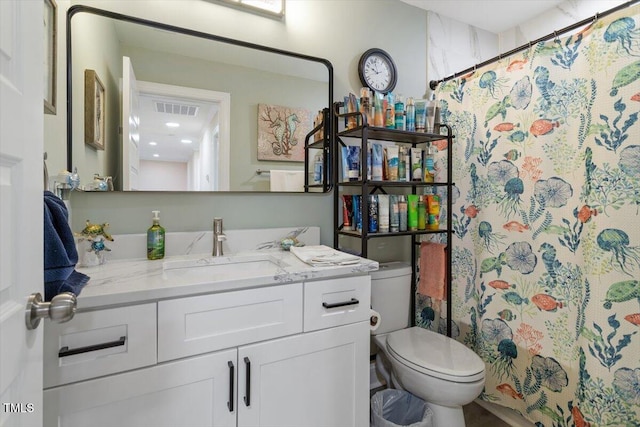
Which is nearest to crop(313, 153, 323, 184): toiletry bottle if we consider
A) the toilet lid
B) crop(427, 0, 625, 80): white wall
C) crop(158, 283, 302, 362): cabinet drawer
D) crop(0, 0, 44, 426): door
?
crop(158, 283, 302, 362): cabinet drawer

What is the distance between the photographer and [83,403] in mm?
862

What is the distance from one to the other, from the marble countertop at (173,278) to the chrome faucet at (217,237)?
1.9 inches

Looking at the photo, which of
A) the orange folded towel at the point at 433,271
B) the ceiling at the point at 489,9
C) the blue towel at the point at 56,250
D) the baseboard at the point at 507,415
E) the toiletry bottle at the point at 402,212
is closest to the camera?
the blue towel at the point at 56,250

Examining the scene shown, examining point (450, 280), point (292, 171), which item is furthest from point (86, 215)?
point (450, 280)

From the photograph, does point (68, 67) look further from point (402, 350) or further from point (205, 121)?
point (402, 350)

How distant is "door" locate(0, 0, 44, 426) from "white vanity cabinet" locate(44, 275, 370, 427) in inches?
13.3

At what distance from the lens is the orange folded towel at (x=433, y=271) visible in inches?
73.5

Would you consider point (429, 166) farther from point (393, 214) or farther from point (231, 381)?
point (231, 381)

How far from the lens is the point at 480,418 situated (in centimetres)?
175

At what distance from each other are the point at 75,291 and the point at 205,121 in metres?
0.95

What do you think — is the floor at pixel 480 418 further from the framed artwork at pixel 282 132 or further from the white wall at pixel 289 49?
the framed artwork at pixel 282 132

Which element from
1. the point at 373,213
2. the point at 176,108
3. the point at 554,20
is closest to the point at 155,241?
the point at 176,108

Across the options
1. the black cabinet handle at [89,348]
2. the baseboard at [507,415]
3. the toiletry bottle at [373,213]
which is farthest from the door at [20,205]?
the baseboard at [507,415]

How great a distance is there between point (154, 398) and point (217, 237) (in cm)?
67
